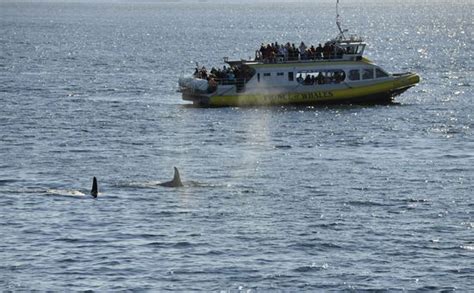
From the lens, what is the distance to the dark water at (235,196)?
1998 inches

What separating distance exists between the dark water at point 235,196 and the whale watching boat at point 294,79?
147 cm

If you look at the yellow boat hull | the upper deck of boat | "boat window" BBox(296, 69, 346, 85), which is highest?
the upper deck of boat

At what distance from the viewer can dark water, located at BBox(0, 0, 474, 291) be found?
5075 cm

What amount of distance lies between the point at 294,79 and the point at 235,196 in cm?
3672

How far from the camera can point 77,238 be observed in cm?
5591

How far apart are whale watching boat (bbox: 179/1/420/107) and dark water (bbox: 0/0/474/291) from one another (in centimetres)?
147

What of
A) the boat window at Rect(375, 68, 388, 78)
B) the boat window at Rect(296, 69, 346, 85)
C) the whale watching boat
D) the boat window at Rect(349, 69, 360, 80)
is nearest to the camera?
the whale watching boat

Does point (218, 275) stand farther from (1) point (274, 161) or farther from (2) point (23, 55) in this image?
(2) point (23, 55)

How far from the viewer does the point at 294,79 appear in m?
100

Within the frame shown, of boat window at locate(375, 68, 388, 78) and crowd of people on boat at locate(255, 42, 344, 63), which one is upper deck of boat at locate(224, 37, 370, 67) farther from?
boat window at locate(375, 68, 388, 78)

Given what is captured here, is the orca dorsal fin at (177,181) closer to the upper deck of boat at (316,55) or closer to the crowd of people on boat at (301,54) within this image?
the upper deck of boat at (316,55)

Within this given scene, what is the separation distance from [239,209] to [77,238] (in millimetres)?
9576

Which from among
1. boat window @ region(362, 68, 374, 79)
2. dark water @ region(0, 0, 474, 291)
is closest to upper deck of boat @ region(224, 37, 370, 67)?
boat window @ region(362, 68, 374, 79)

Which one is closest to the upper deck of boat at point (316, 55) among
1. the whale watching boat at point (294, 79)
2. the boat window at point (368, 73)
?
the whale watching boat at point (294, 79)
